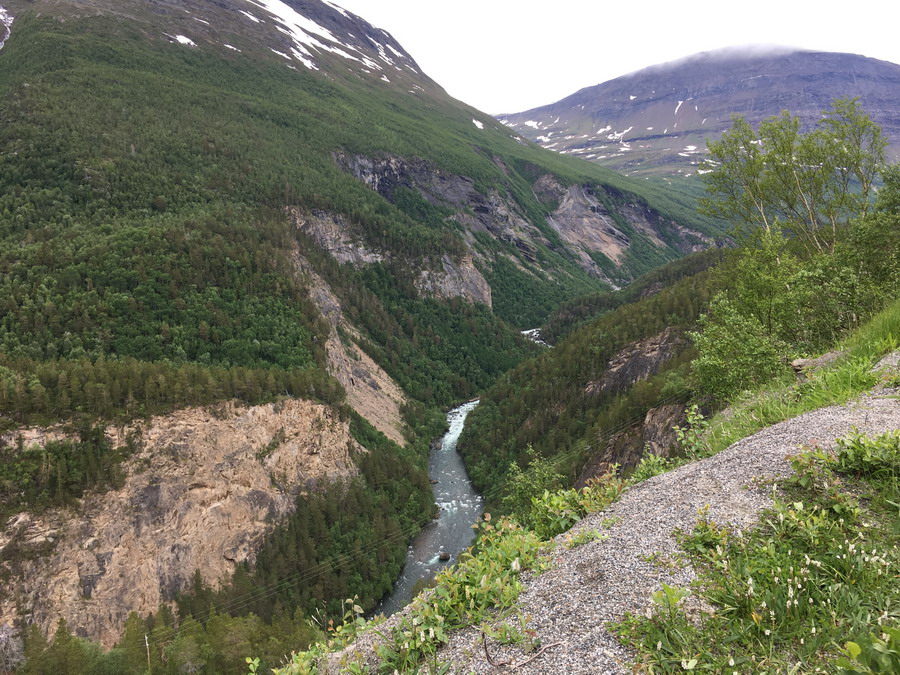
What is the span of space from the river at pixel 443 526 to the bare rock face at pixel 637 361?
2857cm

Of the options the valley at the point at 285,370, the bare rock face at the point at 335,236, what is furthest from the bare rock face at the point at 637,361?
the bare rock face at the point at 335,236

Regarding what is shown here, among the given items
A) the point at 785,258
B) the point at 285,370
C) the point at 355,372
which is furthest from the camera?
the point at 355,372

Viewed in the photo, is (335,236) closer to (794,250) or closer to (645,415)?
(645,415)

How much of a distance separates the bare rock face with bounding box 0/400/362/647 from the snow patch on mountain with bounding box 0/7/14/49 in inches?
7169

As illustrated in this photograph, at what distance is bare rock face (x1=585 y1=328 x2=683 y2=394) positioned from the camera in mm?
64812

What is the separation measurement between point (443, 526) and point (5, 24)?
224867 millimetres

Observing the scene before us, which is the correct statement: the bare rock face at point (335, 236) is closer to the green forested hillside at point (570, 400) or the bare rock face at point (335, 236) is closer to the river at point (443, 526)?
the green forested hillside at point (570, 400)

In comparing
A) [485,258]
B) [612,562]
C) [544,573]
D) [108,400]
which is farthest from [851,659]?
[485,258]

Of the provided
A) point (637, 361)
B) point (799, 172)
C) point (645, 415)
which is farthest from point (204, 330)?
point (799, 172)

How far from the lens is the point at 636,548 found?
5.25 meters

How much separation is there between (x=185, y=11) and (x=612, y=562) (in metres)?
267

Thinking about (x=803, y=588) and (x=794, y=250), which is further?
(x=794, y=250)

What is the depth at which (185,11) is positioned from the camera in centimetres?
19125

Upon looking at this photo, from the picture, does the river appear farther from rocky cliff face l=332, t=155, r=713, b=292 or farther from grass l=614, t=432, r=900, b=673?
rocky cliff face l=332, t=155, r=713, b=292
